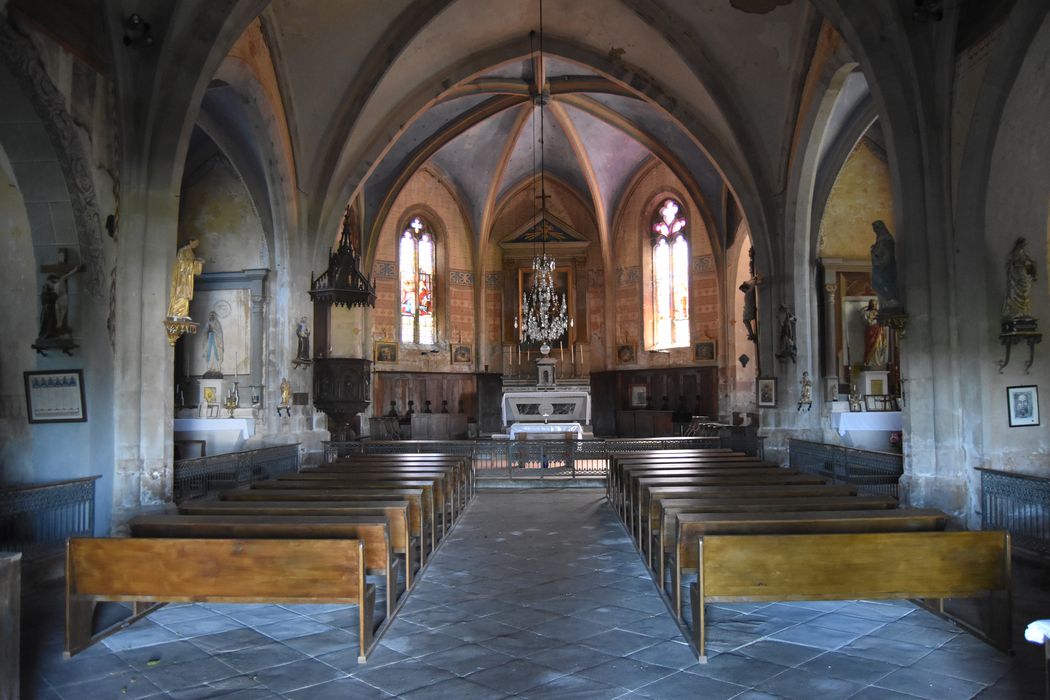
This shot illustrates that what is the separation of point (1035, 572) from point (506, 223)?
21647 mm

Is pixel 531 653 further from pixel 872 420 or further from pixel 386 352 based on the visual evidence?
pixel 386 352

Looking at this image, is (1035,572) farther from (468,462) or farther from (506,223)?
(506,223)

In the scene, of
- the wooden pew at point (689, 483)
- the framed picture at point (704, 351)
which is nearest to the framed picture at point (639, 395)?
the framed picture at point (704, 351)

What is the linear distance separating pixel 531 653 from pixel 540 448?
392 inches

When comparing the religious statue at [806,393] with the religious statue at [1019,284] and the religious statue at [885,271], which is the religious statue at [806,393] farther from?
the religious statue at [1019,284]

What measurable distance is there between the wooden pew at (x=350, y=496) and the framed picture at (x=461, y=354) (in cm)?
1761

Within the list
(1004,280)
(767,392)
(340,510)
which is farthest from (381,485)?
(767,392)

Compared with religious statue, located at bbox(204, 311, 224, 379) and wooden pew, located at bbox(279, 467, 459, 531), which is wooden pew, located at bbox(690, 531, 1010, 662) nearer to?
wooden pew, located at bbox(279, 467, 459, 531)

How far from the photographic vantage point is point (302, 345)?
1543 cm

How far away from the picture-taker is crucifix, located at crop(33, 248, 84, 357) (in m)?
8.62

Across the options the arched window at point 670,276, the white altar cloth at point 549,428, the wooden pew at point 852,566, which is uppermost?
the arched window at point 670,276

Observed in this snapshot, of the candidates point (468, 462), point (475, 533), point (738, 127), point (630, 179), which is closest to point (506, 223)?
point (630, 179)

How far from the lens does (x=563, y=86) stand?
1989cm

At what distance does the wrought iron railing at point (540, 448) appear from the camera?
1435cm
